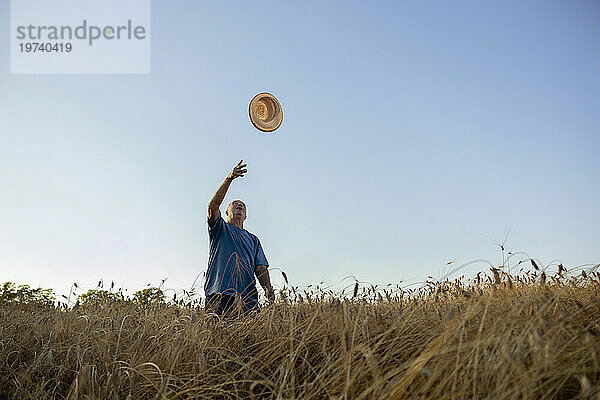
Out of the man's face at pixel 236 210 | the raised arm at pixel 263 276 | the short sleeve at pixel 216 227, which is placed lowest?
the raised arm at pixel 263 276

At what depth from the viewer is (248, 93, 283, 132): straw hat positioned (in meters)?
6.80

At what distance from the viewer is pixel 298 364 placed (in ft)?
11.2

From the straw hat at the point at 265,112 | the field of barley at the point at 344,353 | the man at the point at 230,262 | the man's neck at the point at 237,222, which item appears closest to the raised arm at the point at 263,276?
the man at the point at 230,262

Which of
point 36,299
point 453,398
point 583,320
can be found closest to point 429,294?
point 583,320

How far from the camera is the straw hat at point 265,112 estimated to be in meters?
6.80

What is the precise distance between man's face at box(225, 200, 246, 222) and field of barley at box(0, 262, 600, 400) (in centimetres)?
136

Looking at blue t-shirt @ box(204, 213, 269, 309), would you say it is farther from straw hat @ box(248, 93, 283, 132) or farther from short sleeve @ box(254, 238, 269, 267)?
straw hat @ box(248, 93, 283, 132)

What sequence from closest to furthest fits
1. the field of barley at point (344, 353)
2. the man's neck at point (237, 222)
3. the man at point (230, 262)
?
the field of barley at point (344, 353), the man at point (230, 262), the man's neck at point (237, 222)

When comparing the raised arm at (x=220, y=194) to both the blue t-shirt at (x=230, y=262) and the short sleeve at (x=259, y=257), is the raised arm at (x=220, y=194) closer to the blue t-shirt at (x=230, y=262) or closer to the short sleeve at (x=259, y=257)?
the blue t-shirt at (x=230, y=262)

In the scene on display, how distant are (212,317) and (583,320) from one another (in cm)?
291

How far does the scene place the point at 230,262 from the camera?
562cm

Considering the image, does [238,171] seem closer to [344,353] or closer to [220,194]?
[220,194]

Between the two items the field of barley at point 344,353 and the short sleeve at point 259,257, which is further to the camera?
the short sleeve at point 259,257

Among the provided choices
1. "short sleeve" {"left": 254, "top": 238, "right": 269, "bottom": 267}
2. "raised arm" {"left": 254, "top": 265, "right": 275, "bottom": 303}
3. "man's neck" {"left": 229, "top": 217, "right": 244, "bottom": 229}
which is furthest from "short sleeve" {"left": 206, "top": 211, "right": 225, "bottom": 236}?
"raised arm" {"left": 254, "top": 265, "right": 275, "bottom": 303}
